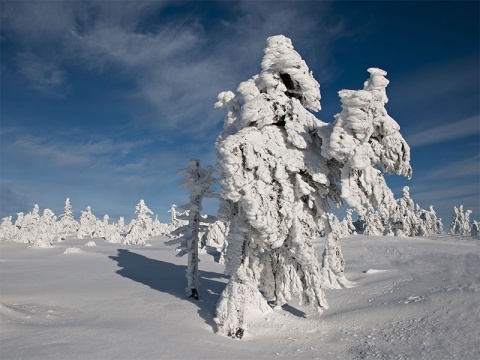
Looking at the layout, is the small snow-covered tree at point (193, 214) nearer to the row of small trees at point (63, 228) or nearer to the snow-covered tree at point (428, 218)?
the row of small trees at point (63, 228)

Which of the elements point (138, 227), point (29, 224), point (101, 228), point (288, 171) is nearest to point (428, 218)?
point (138, 227)

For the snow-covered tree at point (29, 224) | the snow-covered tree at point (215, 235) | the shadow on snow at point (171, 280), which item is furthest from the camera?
the snow-covered tree at point (29, 224)

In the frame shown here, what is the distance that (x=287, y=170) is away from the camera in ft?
43.7

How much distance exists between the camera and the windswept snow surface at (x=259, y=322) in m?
9.27

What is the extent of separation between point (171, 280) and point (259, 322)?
37.5 ft

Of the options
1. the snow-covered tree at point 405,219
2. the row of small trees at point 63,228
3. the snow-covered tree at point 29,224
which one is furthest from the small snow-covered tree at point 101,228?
the snow-covered tree at point 405,219

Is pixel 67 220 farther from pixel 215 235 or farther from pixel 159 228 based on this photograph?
pixel 215 235

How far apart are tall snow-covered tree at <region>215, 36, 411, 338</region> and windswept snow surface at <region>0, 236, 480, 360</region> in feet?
4.28

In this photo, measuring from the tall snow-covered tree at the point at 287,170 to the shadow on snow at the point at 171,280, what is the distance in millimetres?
2877

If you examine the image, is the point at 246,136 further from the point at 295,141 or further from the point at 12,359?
the point at 12,359

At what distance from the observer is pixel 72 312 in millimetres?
14117

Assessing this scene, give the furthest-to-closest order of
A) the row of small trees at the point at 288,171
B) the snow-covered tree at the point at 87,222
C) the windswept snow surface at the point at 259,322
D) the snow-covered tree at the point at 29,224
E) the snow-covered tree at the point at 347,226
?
the snow-covered tree at the point at 87,222 → the snow-covered tree at the point at 347,226 → the snow-covered tree at the point at 29,224 → the row of small trees at the point at 288,171 → the windswept snow surface at the point at 259,322

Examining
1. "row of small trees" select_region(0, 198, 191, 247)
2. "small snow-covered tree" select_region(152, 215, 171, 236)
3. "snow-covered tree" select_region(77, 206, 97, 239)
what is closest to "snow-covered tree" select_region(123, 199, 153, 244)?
"row of small trees" select_region(0, 198, 191, 247)

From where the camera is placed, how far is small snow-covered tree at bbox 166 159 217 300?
17.1 m
